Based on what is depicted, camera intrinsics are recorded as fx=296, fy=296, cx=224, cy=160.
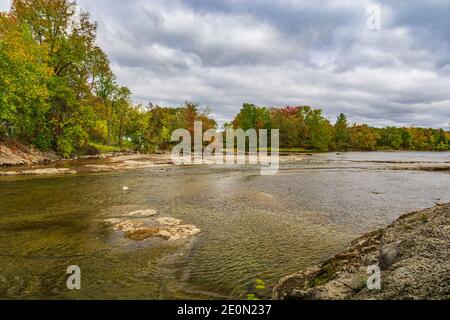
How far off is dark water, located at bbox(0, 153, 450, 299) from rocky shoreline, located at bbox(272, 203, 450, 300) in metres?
1.15

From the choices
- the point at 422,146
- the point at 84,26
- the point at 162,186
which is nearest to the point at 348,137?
the point at 422,146

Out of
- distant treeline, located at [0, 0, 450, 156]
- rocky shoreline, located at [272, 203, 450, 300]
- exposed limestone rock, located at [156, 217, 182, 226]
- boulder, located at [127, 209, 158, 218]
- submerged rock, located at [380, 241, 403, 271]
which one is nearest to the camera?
rocky shoreline, located at [272, 203, 450, 300]

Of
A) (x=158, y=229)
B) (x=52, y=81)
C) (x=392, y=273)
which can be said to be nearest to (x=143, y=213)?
(x=158, y=229)

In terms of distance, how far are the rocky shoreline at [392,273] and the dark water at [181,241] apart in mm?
1151

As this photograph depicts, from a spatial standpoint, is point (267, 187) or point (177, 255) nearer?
point (177, 255)

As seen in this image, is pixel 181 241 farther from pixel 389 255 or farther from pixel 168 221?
pixel 389 255

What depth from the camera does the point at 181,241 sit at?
10.4 metres

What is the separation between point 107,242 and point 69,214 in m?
5.24

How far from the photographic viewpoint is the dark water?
7234mm

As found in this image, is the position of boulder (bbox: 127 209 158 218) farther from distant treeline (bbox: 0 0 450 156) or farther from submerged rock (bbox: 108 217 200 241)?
distant treeline (bbox: 0 0 450 156)

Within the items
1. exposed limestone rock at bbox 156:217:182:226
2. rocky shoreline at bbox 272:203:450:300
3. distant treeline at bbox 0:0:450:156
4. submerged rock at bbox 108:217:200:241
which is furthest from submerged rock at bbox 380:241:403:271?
distant treeline at bbox 0:0:450:156

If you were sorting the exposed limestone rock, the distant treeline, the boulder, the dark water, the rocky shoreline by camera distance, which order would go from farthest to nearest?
1. the distant treeline
2. the boulder
3. the exposed limestone rock
4. the dark water
5. the rocky shoreline
